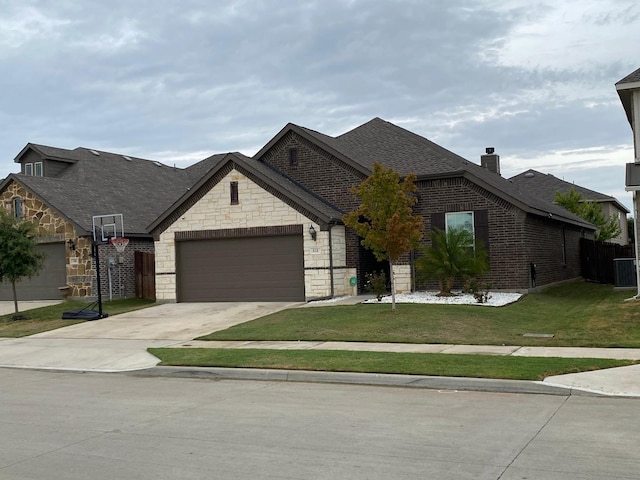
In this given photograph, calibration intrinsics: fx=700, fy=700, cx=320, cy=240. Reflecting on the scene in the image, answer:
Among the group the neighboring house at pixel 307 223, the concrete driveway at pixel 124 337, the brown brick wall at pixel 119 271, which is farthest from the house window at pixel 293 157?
the brown brick wall at pixel 119 271

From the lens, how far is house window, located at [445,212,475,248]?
22719 mm

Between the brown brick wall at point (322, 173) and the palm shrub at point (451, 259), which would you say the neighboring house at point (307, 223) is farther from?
the palm shrub at point (451, 259)

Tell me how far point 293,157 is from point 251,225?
3.50 m

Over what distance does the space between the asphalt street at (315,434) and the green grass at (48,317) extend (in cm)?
1059

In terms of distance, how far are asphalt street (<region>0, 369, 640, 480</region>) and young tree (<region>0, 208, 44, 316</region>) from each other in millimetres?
13065

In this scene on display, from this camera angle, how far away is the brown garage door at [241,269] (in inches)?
918

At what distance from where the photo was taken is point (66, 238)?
90.5 ft

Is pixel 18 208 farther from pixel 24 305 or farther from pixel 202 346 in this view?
pixel 202 346

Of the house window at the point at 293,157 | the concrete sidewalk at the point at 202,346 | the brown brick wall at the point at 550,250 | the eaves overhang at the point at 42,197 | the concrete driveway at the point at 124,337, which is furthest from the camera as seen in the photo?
the eaves overhang at the point at 42,197

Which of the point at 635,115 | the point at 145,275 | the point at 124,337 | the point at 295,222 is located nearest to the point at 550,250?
the point at 635,115

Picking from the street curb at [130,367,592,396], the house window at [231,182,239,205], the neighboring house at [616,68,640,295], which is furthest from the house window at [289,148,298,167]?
the street curb at [130,367,592,396]

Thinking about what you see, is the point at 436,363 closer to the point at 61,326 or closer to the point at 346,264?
Result: the point at 346,264

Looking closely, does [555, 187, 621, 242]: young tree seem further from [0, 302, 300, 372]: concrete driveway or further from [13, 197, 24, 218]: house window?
[13, 197, 24, 218]: house window

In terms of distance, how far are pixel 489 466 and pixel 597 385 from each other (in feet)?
13.9
